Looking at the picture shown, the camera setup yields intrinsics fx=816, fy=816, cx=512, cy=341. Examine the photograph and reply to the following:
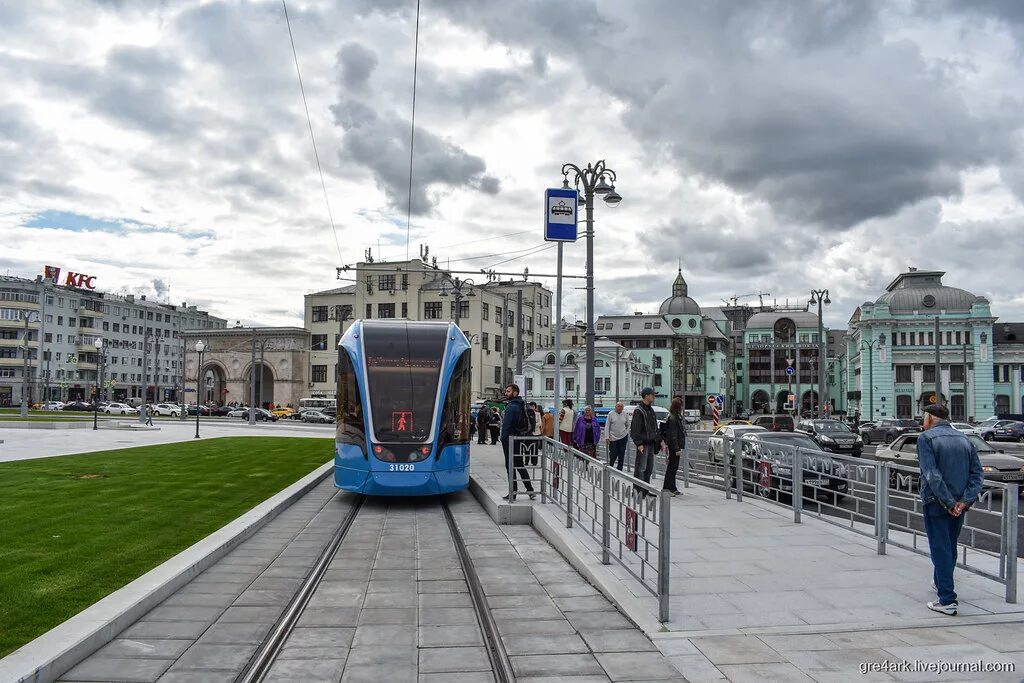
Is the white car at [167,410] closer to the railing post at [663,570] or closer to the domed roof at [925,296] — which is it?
the domed roof at [925,296]

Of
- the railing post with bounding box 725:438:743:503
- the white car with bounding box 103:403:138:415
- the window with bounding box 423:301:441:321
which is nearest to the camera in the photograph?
the railing post with bounding box 725:438:743:503

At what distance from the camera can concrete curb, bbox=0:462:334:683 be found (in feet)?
17.7

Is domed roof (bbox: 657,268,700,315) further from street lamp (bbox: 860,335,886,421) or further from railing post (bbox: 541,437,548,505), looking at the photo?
railing post (bbox: 541,437,548,505)

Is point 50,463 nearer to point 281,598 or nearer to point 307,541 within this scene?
point 307,541

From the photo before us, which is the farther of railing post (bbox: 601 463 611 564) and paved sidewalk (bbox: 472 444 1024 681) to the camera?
railing post (bbox: 601 463 611 564)

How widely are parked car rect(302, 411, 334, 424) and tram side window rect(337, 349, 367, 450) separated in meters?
50.5

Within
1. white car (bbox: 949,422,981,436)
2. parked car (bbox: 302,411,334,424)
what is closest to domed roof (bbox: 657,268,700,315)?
parked car (bbox: 302,411,334,424)

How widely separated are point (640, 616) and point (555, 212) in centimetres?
1187

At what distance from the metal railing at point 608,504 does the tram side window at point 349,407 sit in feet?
9.63

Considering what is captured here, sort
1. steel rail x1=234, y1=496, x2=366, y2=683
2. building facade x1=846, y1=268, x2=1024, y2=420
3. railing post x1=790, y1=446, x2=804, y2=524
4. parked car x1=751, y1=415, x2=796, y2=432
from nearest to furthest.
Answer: steel rail x1=234, y1=496, x2=366, y2=683
railing post x1=790, y1=446, x2=804, y2=524
parked car x1=751, y1=415, x2=796, y2=432
building facade x1=846, y1=268, x2=1024, y2=420

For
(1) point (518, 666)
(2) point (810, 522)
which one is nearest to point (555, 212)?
(2) point (810, 522)

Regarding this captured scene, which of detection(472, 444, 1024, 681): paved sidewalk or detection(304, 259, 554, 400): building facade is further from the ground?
detection(304, 259, 554, 400): building facade

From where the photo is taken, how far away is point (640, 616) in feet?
22.8

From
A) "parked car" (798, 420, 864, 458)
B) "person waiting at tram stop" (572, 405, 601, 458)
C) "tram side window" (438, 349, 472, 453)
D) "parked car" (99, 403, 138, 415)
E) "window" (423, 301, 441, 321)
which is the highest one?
"window" (423, 301, 441, 321)
